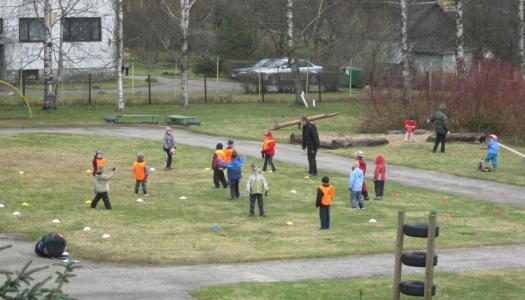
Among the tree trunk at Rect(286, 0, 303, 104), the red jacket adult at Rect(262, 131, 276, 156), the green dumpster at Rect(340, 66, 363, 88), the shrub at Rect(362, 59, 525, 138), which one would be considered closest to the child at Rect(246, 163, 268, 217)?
the red jacket adult at Rect(262, 131, 276, 156)

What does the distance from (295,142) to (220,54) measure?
104 ft

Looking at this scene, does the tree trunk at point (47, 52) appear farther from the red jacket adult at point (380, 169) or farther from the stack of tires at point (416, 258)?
the stack of tires at point (416, 258)

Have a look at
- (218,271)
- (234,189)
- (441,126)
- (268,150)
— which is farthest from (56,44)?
(218,271)

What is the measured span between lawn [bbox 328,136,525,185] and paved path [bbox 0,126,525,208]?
0.72 m

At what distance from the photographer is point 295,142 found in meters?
39.3

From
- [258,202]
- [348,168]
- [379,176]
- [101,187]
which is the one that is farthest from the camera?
[348,168]

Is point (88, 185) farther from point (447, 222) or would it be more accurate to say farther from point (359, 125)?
point (359, 125)

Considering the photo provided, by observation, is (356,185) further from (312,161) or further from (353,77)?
(353,77)

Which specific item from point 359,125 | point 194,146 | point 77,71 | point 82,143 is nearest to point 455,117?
point 359,125

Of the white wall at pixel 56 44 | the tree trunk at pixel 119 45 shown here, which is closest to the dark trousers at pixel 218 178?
the tree trunk at pixel 119 45

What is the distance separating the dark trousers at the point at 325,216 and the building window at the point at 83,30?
4347 centimetres

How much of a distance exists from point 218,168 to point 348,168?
615 cm

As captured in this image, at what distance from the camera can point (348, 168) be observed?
33094 millimetres

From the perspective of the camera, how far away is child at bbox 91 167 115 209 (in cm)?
2456
